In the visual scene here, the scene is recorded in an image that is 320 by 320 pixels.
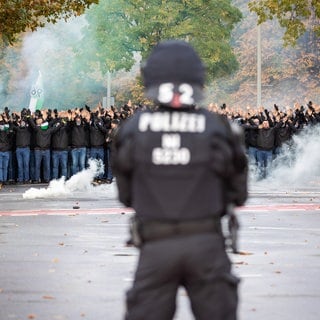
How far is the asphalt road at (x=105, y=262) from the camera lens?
11602 millimetres

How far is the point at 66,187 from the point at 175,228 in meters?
25.9

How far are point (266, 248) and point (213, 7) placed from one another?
49548 millimetres

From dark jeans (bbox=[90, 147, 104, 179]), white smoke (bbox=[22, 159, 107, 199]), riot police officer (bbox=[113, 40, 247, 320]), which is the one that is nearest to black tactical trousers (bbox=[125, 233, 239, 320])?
riot police officer (bbox=[113, 40, 247, 320])

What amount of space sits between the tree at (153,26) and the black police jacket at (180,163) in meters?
57.5

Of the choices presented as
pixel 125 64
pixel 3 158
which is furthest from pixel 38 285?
pixel 125 64

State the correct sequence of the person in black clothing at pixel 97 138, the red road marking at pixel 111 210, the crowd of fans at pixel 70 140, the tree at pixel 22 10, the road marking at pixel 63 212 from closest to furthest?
the road marking at pixel 63 212
the red road marking at pixel 111 210
the tree at pixel 22 10
the crowd of fans at pixel 70 140
the person in black clothing at pixel 97 138

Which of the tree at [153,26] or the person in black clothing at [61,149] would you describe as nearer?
the person in black clothing at [61,149]

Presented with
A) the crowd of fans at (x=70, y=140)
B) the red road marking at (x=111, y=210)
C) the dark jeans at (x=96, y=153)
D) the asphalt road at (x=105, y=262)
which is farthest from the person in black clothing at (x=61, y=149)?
the red road marking at (x=111, y=210)

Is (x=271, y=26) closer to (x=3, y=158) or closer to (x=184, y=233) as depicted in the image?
(x=3, y=158)

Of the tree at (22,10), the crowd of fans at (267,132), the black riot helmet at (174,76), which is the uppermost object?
the tree at (22,10)

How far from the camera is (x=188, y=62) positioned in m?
6.85

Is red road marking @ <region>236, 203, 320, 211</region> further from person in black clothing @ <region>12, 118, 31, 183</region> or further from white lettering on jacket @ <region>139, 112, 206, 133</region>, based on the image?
white lettering on jacket @ <region>139, 112, 206, 133</region>

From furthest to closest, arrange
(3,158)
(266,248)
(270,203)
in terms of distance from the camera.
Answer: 1. (3,158)
2. (270,203)
3. (266,248)

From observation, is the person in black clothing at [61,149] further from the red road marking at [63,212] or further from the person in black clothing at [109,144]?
the red road marking at [63,212]
